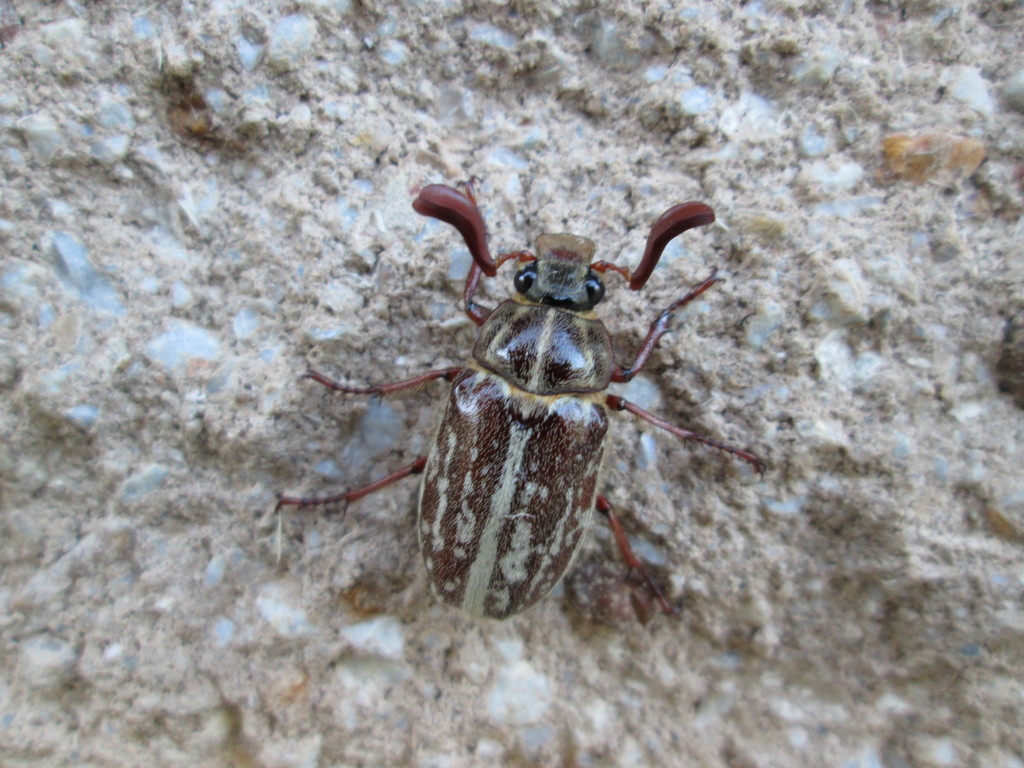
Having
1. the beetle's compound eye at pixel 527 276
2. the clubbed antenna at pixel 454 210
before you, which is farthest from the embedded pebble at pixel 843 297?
the clubbed antenna at pixel 454 210

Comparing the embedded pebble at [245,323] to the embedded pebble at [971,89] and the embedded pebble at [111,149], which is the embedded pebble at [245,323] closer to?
the embedded pebble at [111,149]

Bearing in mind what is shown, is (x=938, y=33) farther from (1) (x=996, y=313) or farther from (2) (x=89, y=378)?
(2) (x=89, y=378)

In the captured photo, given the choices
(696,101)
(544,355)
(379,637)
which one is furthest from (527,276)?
(379,637)

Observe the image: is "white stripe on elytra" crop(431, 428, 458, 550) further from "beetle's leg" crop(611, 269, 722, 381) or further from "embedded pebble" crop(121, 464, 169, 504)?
"embedded pebble" crop(121, 464, 169, 504)

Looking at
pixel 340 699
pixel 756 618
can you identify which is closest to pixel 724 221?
pixel 756 618

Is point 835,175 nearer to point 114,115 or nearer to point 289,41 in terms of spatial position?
point 289,41

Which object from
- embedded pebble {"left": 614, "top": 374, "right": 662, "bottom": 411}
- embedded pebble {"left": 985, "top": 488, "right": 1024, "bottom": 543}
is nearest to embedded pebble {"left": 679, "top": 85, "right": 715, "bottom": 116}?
embedded pebble {"left": 614, "top": 374, "right": 662, "bottom": 411}
